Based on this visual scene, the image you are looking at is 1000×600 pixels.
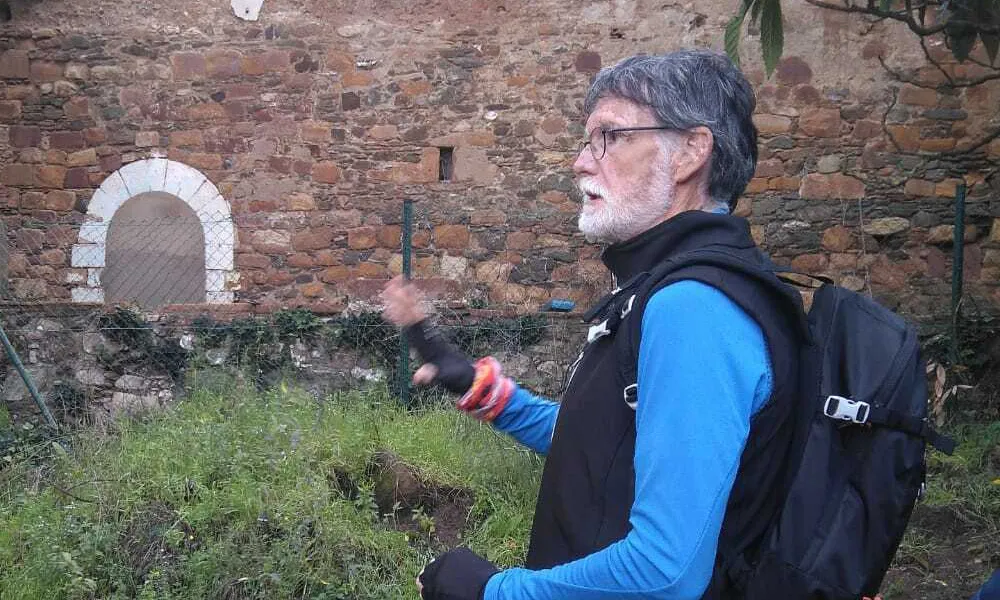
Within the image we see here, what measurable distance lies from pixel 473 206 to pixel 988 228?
12.4 ft

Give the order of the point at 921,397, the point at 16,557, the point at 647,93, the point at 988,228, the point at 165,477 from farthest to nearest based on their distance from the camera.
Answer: the point at 988,228 → the point at 165,477 → the point at 16,557 → the point at 647,93 → the point at 921,397

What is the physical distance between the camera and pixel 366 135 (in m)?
7.04

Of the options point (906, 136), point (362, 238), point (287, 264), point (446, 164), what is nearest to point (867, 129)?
point (906, 136)

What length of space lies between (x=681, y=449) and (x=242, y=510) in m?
2.94

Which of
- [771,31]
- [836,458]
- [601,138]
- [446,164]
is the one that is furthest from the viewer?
[446,164]

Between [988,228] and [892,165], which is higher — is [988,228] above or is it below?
below

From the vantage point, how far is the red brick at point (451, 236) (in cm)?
700

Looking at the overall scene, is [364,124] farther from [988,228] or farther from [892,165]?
[988,228]

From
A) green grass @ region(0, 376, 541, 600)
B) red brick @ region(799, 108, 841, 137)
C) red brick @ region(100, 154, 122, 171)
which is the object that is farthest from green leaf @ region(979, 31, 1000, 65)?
red brick @ region(100, 154, 122, 171)

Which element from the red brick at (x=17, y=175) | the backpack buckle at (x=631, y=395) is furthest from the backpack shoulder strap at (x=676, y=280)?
the red brick at (x=17, y=175)

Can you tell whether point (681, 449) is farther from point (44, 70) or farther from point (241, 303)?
point (44, 70)

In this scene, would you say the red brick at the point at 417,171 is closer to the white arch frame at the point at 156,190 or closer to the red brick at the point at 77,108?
the white arch frame at the point at 156,190

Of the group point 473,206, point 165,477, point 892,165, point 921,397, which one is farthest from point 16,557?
point 892,165

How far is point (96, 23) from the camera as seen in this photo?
7031 mm
